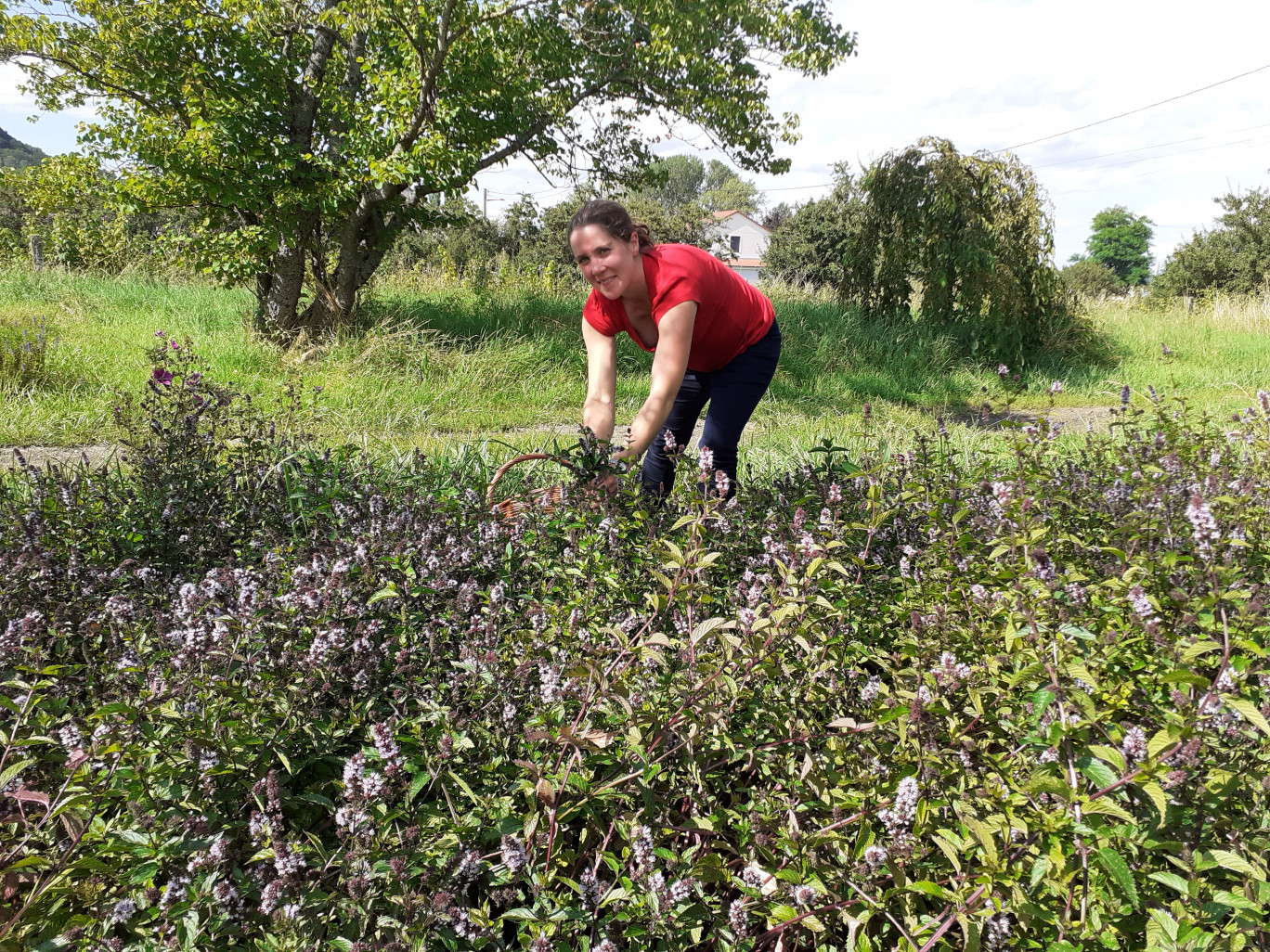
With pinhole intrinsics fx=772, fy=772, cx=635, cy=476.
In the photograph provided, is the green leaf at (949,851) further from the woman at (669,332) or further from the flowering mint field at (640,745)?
the woman at (669,332)

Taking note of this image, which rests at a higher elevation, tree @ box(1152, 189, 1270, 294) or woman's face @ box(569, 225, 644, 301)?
tree @ box(1152, 189, 1270, 294)

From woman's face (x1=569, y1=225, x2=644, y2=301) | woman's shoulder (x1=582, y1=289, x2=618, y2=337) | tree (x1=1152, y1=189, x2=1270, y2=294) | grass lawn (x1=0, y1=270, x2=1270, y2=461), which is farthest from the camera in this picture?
tree (x1=1152, y1=189, x2=1270, y2=294)

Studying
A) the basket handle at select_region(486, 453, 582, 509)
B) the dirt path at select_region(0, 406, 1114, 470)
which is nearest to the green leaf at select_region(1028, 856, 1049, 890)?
the dirt path at select_region(0, 406, 1114, 470)

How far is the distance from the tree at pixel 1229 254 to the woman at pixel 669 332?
3378cm

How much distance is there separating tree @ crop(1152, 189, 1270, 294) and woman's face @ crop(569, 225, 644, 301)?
34.4 meters

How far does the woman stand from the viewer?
117 inches

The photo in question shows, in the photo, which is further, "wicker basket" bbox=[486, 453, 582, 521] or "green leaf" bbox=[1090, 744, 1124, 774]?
"wicker basket" bbox=[486, 453, 582, 521]

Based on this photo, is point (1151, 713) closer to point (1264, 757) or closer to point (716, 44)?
point (1264, 757)

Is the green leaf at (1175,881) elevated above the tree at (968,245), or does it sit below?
below

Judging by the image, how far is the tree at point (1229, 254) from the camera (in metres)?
30.2

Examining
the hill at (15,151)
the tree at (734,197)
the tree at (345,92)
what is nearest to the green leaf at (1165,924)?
the tree at (345,92)

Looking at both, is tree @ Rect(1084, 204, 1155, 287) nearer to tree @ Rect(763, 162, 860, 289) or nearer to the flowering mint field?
tree @ Rect(763, 162, 860, 289)

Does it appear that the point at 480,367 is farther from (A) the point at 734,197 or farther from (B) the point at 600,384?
(A) the point at 734,197

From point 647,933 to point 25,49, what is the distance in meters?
9.96
